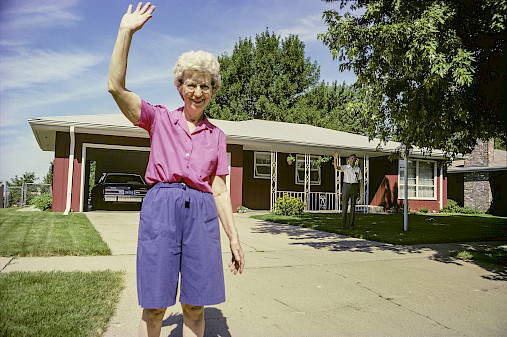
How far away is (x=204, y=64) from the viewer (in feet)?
7.42

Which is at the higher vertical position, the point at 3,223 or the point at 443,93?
the point at 443,93

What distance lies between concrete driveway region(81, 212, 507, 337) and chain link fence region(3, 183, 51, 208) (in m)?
15.7

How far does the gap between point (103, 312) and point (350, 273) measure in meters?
3.21

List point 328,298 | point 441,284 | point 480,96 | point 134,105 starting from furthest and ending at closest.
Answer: point 480,96 < point 441,284 < point 328,298 < point 134,105

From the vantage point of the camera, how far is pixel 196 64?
88.4 inches

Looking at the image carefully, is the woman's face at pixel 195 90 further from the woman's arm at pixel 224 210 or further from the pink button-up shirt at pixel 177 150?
the woman's arm at pixel 224 210

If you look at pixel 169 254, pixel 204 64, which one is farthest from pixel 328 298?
pixel 204 64

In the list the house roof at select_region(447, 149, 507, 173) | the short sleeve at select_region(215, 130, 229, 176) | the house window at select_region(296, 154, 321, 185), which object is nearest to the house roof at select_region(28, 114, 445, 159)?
the house window at select_region(296, 154, 321, 185)

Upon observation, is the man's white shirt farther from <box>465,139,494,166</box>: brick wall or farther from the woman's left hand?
<box>465,139,494,166</box>: brick wall

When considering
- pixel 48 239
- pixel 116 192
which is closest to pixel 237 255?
pixel 48 239

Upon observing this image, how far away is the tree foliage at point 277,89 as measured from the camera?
30.0 meters

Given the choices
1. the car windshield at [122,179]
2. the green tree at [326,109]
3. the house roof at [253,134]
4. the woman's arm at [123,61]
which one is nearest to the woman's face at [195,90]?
the woman's arm at [123,61]

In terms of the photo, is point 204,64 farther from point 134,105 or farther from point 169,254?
point 169,254

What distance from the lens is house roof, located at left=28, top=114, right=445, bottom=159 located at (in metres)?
12.2
